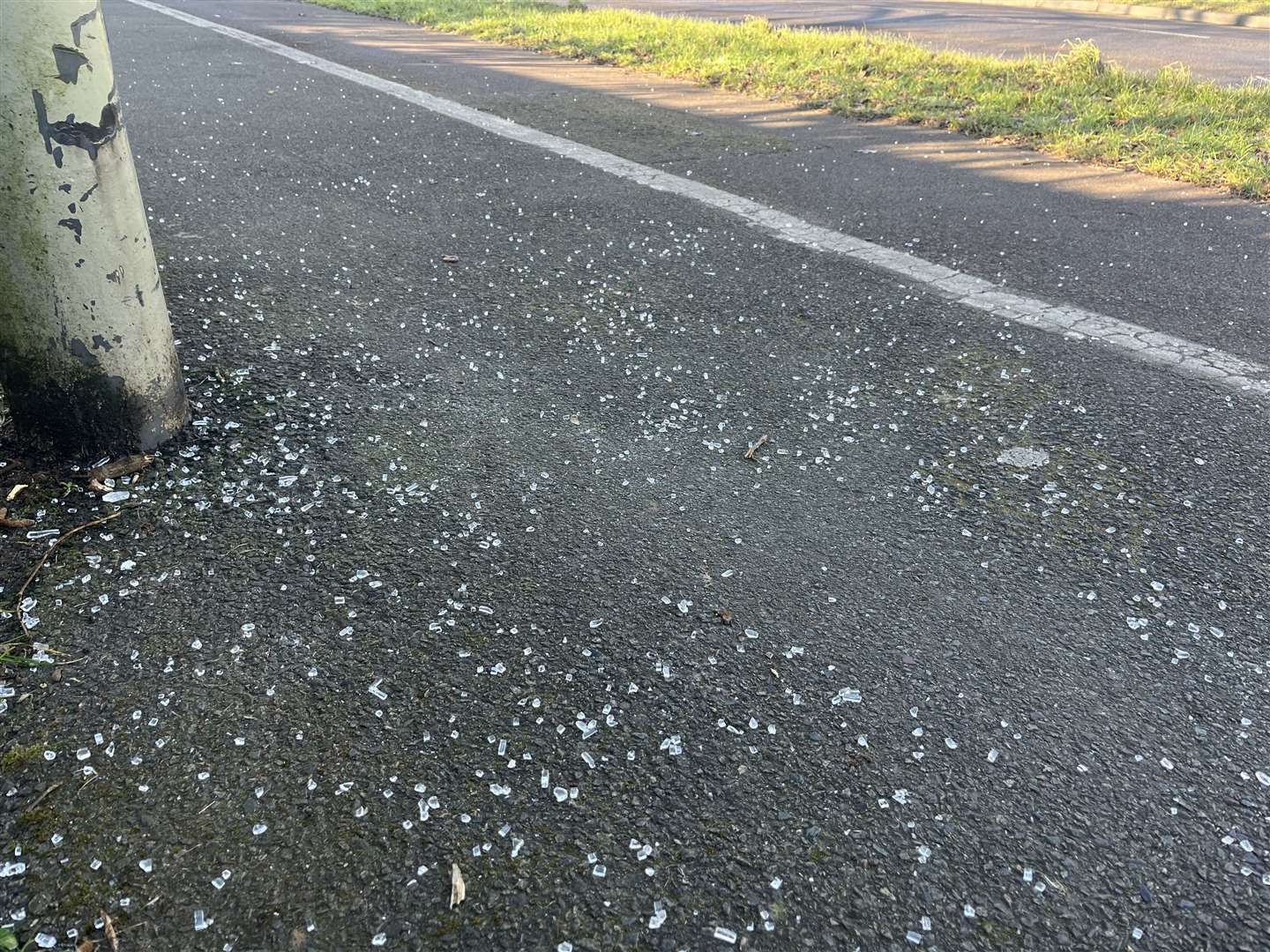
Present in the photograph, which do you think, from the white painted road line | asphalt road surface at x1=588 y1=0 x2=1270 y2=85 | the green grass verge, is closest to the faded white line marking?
asphalt road surface at x1=588 y1=0 x2=1270 y2=85

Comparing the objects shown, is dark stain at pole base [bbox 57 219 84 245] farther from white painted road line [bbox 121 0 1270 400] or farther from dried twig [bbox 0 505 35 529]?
white painted road line [bbox 121 0 1270 400]

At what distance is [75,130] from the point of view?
2283mm

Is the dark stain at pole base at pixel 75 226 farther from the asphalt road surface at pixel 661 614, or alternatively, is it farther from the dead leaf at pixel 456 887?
the dead leaf at pixel 456 887

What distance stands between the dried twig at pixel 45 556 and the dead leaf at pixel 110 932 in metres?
0.83

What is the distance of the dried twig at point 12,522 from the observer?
2.37m

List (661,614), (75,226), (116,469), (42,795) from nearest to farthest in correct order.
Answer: (42,795) < (661,614) < (75,226) < (116,469)

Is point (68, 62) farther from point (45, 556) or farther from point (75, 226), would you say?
point (45, 556)

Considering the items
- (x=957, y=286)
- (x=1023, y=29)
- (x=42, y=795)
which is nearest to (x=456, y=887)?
(x=42, y=795)

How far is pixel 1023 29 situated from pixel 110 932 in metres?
15.9

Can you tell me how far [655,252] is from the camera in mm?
4512

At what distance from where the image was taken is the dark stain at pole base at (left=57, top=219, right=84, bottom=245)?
2.34 metres

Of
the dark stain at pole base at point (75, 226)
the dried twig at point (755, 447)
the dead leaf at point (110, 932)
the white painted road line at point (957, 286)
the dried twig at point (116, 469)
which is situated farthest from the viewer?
the white painted road line at point (957, 286)

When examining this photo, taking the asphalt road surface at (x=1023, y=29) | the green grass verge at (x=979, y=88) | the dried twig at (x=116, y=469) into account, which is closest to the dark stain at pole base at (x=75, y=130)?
the dried twig at (x=116, y=469)

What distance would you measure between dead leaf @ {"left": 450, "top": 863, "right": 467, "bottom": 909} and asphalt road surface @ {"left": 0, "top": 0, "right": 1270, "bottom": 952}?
12mm
